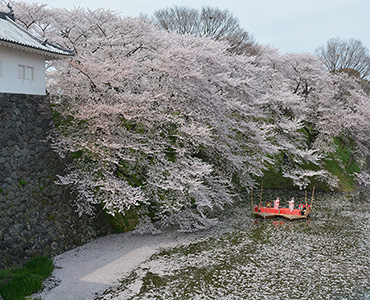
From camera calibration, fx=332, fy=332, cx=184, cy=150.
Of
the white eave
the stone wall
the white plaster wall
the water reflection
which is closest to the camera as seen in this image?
the water reflection

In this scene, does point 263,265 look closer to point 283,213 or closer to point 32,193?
point 283,213

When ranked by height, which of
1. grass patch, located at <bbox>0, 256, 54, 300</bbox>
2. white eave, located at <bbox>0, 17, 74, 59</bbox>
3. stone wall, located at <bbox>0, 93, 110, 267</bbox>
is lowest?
grass patch, located at <bbox>0, 256, 54, 300</bbox>

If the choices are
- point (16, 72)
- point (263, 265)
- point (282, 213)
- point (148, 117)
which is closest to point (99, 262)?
point (263, 265)

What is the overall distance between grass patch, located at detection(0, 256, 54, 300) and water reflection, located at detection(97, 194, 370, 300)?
3.18 m

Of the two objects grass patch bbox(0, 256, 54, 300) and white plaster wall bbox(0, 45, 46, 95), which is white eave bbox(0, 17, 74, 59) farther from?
grass patch bbox(0, 256, 54, 300)

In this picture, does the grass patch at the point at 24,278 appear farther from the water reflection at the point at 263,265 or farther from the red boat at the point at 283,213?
the red boat at the point at 283,213

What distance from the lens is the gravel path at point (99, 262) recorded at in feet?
45.8

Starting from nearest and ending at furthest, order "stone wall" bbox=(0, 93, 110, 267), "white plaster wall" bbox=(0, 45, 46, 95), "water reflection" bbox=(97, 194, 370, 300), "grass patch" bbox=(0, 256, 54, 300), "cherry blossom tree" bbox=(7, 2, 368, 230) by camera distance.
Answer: "grass patch" bbox=(0, 256, 54, 300) < "water reflection" bbox=(97, 194, 370, 300) < "stone wall" bbox=(0, 93, 110, 267) < "white plaster wall" bbox=(0, 45, 46, 95) < "cherry blossom tree" bbox=(7, 2, 368, 230)

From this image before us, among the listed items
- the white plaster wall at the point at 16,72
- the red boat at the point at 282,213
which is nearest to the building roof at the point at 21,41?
the white plaster wall at the point at 16,72

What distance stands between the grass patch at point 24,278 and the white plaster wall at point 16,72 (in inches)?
368

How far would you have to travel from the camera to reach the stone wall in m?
15.6

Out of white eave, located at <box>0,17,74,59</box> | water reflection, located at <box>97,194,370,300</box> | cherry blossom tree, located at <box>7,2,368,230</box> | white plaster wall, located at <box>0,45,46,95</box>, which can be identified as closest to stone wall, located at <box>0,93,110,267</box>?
white plaster wall, located at <box>0,45,46,95</box>

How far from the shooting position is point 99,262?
651 inches

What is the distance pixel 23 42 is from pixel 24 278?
1198 centimetres
